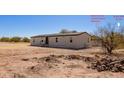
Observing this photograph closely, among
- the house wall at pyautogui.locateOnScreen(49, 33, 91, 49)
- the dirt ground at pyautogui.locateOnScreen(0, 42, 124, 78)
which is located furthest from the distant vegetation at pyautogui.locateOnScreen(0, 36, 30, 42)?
the house wall at pyautogui.locateOnScreen(49, 33, 91, 49)

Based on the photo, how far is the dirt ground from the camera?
4.00 m

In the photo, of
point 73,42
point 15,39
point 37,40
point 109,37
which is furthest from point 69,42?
point 15,39

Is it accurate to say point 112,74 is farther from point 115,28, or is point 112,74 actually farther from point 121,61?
point 115,28

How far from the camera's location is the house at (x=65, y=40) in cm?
411

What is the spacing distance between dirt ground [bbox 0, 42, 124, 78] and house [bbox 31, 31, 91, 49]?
6cm

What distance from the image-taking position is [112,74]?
13.2 ft

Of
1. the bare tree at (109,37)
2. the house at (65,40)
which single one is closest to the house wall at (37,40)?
the house at (65,40)

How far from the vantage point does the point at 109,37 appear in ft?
14.0

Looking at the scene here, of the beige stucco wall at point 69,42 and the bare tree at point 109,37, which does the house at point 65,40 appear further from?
the bare tree at point 109,37

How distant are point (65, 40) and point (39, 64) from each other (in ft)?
1.39
